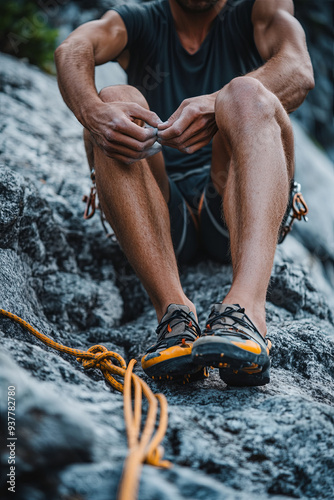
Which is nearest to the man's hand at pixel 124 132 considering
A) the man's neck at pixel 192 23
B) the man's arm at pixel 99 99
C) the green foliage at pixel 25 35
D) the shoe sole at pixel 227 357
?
the man's arm at pixel 99 99

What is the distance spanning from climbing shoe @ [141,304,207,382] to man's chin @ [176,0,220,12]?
5.97ft

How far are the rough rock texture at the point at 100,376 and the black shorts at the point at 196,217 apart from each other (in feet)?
0.62

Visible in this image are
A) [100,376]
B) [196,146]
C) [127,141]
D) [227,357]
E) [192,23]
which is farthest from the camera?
[192,23]

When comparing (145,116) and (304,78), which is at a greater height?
(304,78)

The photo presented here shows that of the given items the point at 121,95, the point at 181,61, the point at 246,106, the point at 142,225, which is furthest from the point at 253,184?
the point at 181,61

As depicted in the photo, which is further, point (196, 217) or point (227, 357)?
point (196, 217)

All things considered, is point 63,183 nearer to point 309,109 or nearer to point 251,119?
point 251,119

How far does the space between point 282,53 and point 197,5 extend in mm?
728

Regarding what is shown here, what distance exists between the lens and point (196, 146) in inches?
71.6

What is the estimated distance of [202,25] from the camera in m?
2.64

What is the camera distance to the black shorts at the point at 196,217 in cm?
231

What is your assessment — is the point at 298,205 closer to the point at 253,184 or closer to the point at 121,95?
the point at 253,184

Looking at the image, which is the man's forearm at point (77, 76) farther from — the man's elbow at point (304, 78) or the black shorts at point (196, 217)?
the man's elbow at point (304, 78)

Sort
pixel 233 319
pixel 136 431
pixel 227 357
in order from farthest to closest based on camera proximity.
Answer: pixel 233 319 → pixel 227 357 → pixel 136 431
